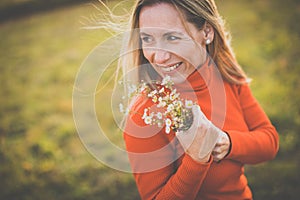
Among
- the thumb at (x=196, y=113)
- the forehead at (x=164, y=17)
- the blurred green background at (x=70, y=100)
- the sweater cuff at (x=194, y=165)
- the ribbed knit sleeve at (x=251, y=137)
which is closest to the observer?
the thumb at (x=196, y=113)

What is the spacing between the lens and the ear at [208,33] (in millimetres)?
1829

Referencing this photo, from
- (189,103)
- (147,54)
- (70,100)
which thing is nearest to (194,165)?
(189,103)

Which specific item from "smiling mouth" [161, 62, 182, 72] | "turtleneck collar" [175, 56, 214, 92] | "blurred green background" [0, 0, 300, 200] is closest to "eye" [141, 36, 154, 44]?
"smiling mouth" [161, 62, 182, 72]

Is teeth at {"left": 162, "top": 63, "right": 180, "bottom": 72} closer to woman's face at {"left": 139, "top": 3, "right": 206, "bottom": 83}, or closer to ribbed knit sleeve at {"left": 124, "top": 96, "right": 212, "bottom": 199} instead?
woman's face at {"left": 139, "top": 3, "right": 206, "bottom": 83}

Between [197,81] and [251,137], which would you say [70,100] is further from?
[251,137]

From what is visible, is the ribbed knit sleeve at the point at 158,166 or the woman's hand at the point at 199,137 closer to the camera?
the woman's hand at the point at 199,137

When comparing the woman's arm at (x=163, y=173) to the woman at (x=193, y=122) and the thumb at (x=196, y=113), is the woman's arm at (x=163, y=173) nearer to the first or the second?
the woman at (x=193, y=122)

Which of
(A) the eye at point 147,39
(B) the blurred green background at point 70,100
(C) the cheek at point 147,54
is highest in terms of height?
(A) the eye at point 147,39

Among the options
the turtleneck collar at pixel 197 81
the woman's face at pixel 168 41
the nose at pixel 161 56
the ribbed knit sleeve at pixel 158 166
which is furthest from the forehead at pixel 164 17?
the ribbed knit sleeve at pixel 158 166

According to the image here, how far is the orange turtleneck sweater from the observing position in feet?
5.29

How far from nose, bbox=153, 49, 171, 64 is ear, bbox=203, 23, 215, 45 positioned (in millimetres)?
305

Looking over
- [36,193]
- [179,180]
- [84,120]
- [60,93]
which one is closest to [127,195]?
[36,193]

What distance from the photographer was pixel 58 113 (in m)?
4.73

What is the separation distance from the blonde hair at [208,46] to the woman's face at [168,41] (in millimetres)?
38
